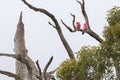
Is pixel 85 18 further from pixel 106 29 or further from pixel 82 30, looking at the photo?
pixel 106 29

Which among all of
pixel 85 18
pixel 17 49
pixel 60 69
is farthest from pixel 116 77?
pixel 85 18

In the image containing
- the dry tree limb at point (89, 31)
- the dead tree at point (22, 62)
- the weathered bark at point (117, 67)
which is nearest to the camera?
the dead tree at point (22, 62)

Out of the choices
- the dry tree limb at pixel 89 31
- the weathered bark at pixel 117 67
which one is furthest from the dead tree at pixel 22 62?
the dry tree limb at pixel 89 31

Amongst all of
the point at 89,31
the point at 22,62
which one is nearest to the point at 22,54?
the point at 22,62

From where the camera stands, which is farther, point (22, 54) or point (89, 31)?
point (89, 31)

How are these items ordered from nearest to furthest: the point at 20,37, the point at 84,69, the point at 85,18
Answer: the point at 20,37 < the point at 84,69 < the point at 85,18

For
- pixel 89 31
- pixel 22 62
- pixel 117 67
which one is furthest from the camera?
pixel 89 31

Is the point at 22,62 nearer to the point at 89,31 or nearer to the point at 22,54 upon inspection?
the point at 22,54

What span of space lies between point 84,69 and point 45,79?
109cm

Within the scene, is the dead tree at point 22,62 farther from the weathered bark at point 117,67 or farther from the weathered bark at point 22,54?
the weathered bark at point 117,67

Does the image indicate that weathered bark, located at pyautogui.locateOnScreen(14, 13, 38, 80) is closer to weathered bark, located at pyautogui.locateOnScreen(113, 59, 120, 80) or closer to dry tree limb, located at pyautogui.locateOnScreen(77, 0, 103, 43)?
weathered bark, located at pyautogui.locateOnScreen(113, 59, 120, 80)

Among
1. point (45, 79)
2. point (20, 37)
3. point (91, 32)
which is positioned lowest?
point (45, 79)

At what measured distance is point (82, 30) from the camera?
665 inches

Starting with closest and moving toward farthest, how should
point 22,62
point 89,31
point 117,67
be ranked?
point 22,62 < point 117,67 < point 89,31
